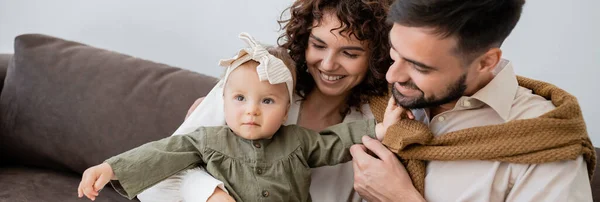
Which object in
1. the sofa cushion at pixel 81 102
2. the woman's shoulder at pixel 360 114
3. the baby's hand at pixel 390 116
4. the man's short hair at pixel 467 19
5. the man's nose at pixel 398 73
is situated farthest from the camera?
the sofa cushion at pixel 81 102

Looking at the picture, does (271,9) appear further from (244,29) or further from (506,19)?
(506,19)

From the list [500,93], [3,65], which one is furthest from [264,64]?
[3,65]

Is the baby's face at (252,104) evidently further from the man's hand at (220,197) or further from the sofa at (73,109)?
the sofa at (73,109)

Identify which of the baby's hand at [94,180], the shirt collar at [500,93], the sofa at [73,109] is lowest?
the sofa at [73,109]

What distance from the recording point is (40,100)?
2432 millimetres

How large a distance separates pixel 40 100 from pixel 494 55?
5.54 feet

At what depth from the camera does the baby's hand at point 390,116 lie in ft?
5.46

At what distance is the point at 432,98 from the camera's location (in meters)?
1.57

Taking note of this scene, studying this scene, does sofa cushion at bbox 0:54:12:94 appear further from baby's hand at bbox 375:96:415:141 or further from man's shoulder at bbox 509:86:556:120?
man's shoulder at bbox 509:86:556:120

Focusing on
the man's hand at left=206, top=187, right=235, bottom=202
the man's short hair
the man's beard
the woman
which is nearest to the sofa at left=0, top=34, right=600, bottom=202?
the woman

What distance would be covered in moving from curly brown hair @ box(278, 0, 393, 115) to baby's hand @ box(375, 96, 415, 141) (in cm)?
17

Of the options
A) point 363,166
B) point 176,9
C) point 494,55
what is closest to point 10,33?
point 176,9

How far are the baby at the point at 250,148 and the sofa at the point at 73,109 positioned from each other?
1.82ft

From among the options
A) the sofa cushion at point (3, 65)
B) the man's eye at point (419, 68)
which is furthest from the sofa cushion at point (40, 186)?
the man's eye at point (419, 68)
